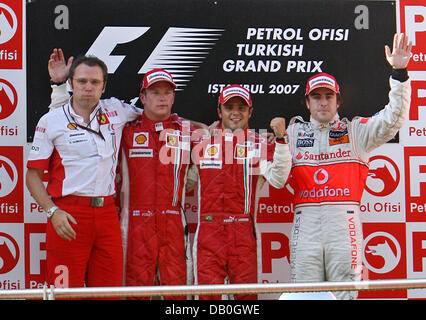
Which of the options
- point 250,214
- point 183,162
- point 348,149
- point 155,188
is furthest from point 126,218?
point 348,149

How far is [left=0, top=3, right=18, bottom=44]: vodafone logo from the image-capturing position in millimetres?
4492

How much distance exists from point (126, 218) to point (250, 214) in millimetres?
866

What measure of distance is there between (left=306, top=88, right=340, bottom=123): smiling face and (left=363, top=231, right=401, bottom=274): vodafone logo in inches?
39.2

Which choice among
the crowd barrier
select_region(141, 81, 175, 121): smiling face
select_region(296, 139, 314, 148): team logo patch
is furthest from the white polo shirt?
the crowd barrier

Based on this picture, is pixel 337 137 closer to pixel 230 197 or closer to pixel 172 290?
pixel 230 197

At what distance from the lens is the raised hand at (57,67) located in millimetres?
4395

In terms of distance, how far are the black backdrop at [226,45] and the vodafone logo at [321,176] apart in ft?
2.04

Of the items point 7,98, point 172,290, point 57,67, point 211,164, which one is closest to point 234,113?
point 211,164

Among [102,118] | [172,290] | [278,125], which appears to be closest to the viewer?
[172,290]

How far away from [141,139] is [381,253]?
6.49 feet

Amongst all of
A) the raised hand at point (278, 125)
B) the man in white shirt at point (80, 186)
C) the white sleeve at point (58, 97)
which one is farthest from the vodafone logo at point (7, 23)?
the raised hand at point (278, 125)

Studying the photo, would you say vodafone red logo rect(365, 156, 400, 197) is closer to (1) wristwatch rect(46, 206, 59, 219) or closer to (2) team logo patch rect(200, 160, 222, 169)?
(2) team logo patch rect(200, 160, 222, 169)

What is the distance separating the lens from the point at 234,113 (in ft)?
14.4

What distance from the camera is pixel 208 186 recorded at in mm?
4285
